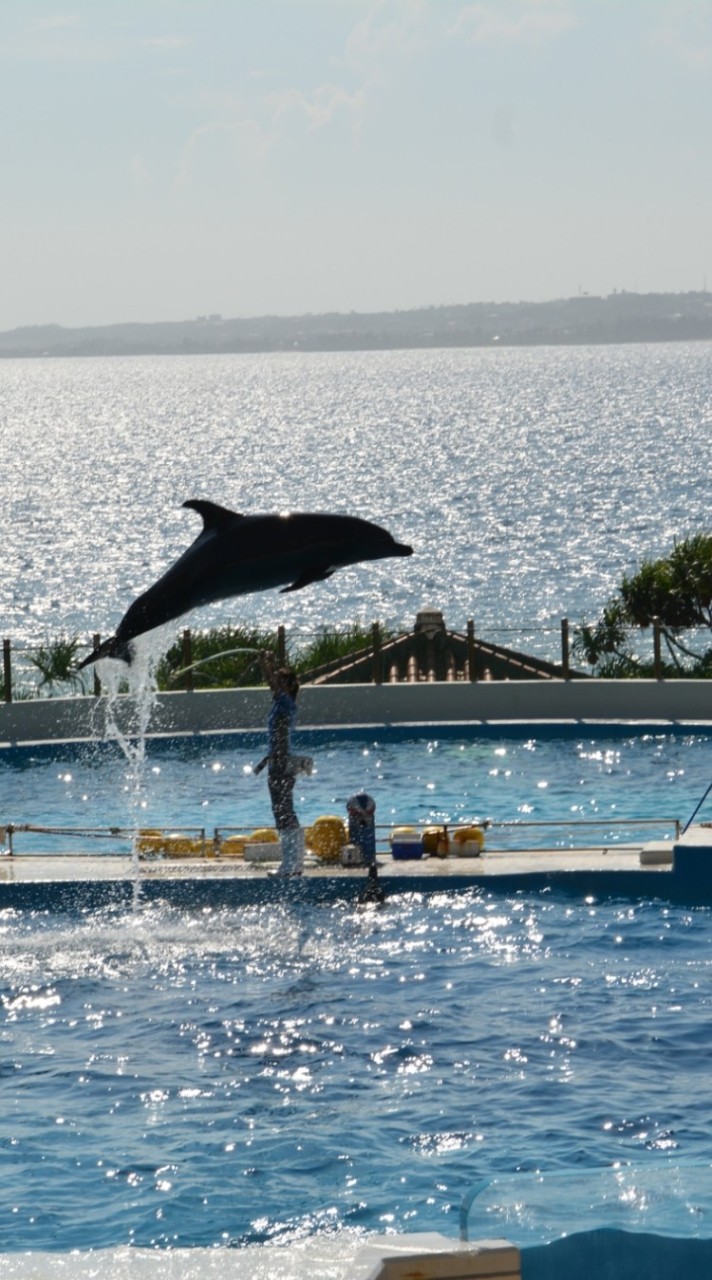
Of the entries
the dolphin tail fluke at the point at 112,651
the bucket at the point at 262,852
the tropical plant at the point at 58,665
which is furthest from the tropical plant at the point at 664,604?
the dolphin tail fluke at the point at 112,651

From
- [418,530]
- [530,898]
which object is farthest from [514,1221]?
[418,530]

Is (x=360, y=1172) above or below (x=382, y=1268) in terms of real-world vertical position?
below

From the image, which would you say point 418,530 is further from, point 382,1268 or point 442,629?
point 382,1268

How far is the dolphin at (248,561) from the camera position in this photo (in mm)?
10758

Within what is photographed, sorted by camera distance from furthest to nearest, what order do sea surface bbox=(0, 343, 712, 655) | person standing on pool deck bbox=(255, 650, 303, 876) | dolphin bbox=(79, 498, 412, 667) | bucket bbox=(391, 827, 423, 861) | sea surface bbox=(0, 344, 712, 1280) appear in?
sea surface bbox=(0, 343, 712, 655) < bucket bbox=(391, 827, 423, 861) < person standing on pool deck bbox=(255, 650, 303, 876) < dolphin bbox=(79, 498, 412, 667) < sea surface bbox=(0, 344, 712, 1280)

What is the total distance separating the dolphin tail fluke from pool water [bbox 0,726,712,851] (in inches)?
228

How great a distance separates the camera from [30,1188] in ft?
29.5

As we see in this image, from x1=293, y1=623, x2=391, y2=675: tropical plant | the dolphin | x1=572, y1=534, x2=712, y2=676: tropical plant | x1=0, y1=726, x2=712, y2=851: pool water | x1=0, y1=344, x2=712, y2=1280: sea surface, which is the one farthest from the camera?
x1=572, y1=534, x2=712, y2=676: tropical plant

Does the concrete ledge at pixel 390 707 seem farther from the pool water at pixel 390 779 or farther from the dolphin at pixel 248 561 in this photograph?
the dolphin at pixel 248 561

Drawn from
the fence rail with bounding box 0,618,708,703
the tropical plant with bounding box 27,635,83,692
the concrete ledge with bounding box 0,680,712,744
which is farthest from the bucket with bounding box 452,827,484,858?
the tropical plant with bounding box 27,635,83,692

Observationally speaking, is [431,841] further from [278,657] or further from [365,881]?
[278,657]

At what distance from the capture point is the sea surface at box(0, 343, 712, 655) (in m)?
65.9

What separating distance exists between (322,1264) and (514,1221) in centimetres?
65

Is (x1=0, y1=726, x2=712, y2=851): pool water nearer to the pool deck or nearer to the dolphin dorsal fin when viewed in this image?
the pool deck
